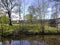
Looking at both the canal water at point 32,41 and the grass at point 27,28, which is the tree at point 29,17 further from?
the canal water at point 32,41

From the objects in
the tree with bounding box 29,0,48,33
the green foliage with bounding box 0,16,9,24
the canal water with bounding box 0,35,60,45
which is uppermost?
the tree with bounding box 29,0,48,33

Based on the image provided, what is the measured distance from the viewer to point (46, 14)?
9047mm

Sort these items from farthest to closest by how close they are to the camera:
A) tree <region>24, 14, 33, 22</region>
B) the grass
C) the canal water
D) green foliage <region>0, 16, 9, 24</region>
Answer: tree <region>24, 14, 33, 22</region> < the grass < green foliage <region>0, 16, 9, 24</region> < the canal water

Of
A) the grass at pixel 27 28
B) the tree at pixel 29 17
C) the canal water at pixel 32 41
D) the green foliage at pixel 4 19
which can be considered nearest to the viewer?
the canal water at pixel 32 41

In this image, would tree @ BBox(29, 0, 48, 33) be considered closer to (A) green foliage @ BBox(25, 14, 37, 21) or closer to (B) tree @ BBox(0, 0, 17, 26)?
(A) green foliage @ BBox(25, 14, 37, 21)

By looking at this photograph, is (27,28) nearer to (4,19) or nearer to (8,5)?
(4,19)

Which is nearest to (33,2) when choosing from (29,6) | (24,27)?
(29,6)

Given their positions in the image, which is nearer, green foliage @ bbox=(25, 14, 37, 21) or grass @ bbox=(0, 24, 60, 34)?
grass @ bbox=(0, 24, 60, 34)

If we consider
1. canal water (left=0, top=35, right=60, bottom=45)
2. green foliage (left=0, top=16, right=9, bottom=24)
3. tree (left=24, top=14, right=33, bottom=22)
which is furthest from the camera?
tree (left=24, top=14, right=33, bottom=22)

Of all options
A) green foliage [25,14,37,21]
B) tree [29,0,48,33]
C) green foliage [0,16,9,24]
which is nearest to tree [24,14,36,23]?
green foliage [25,14,37,21]

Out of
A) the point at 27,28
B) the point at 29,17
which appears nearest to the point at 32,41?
the point at 27,28

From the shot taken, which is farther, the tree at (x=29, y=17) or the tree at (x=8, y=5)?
the tree at (x=29, y=17)

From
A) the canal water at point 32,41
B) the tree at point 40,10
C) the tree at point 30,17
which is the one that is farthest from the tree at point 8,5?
the canal water at point 32,41

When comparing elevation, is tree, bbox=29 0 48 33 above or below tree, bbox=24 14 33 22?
above
